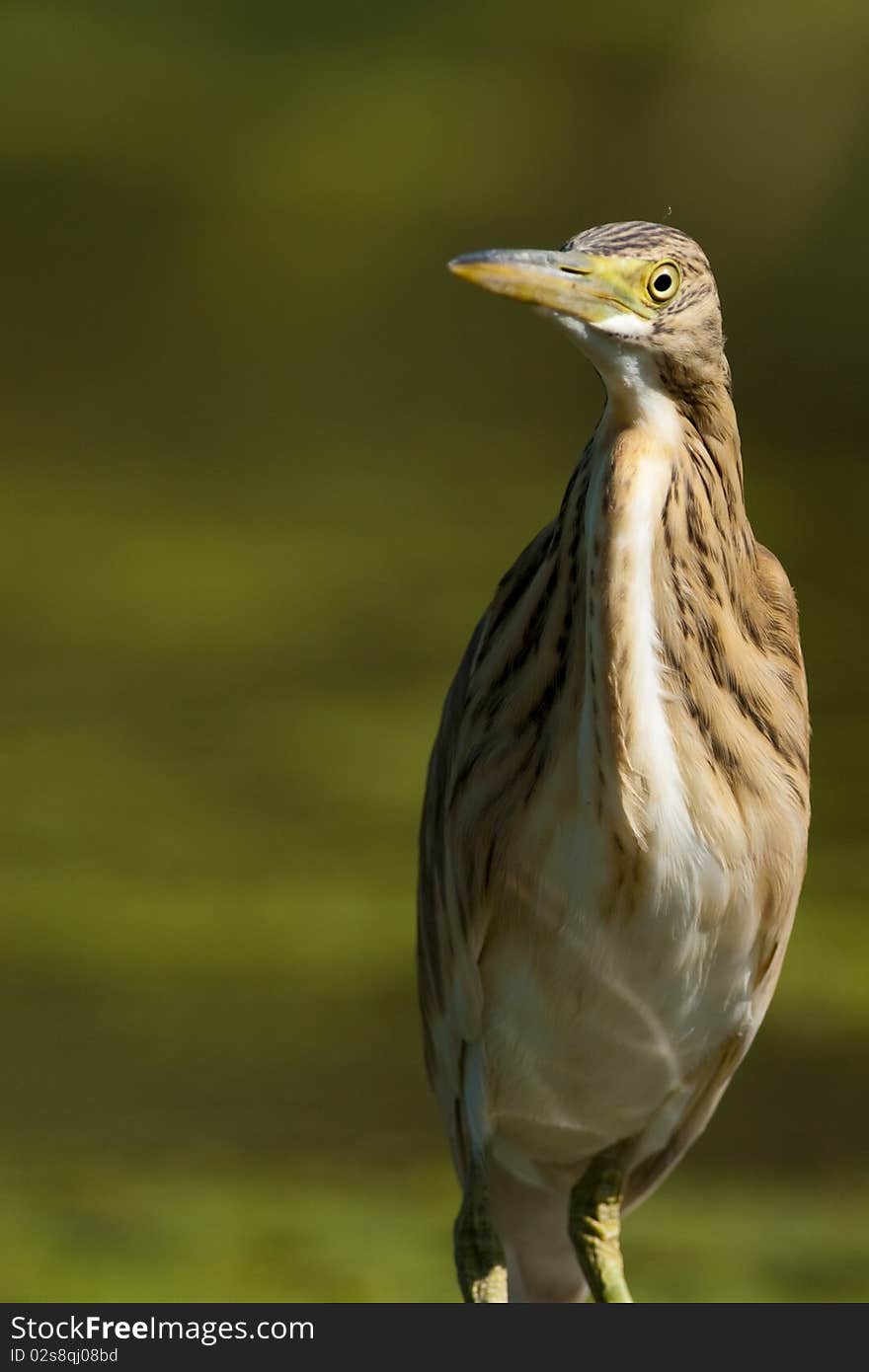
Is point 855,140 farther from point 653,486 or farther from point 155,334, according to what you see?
point 653,486

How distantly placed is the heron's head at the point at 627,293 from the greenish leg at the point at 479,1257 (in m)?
0.39

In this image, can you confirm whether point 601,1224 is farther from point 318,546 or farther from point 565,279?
point 318,546

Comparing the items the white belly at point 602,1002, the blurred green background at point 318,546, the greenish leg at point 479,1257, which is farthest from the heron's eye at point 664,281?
the blurred green background at point 318,546

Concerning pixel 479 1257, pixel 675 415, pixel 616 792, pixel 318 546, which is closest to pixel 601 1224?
pixel 479 1257

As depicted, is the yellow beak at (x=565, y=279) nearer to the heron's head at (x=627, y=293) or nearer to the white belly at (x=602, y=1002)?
the heron's head at (x=627, y=293)

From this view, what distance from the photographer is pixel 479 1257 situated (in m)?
0.96

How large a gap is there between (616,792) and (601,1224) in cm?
28

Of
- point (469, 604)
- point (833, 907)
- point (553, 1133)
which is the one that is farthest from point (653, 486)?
point (469, 604)

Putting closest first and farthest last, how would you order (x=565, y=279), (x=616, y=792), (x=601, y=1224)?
(x=565, y=279), (x=616, y=792), (x=601, y=1224)

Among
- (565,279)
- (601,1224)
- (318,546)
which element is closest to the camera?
(565,279)

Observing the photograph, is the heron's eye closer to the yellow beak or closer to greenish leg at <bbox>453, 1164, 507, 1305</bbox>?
the yellow beak

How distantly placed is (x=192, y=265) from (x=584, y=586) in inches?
131

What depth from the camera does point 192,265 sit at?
13.3ft

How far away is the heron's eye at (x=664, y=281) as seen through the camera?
79cm
